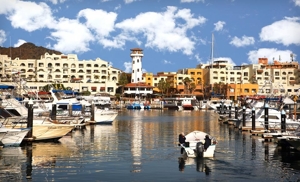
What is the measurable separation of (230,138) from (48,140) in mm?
19270

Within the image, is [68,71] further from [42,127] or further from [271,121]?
[42,127]

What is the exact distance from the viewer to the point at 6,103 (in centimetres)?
5003

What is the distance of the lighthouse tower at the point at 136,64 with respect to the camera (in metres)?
176

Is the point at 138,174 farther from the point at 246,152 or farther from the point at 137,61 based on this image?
the point at 137,61

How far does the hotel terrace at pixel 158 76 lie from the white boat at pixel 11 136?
12011 centimetres

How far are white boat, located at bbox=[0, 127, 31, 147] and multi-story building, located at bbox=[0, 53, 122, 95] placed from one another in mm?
121752

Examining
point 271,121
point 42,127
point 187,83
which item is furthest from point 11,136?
point 187,83

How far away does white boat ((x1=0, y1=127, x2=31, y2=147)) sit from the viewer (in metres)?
38.1

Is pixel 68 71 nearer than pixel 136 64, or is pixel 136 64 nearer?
pixel 68 71

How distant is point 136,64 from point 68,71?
25.7 metres

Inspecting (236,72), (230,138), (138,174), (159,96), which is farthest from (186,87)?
(138,174)

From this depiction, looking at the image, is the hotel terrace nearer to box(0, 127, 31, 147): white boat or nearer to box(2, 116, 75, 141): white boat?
box(2, 116, 75, 141): white boat

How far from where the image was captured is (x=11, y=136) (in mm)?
38562

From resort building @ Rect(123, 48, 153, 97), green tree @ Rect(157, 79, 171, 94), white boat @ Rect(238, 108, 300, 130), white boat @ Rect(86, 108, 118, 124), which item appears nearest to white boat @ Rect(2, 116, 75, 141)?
white boat @ Rect(238, 108, 300, 130)
